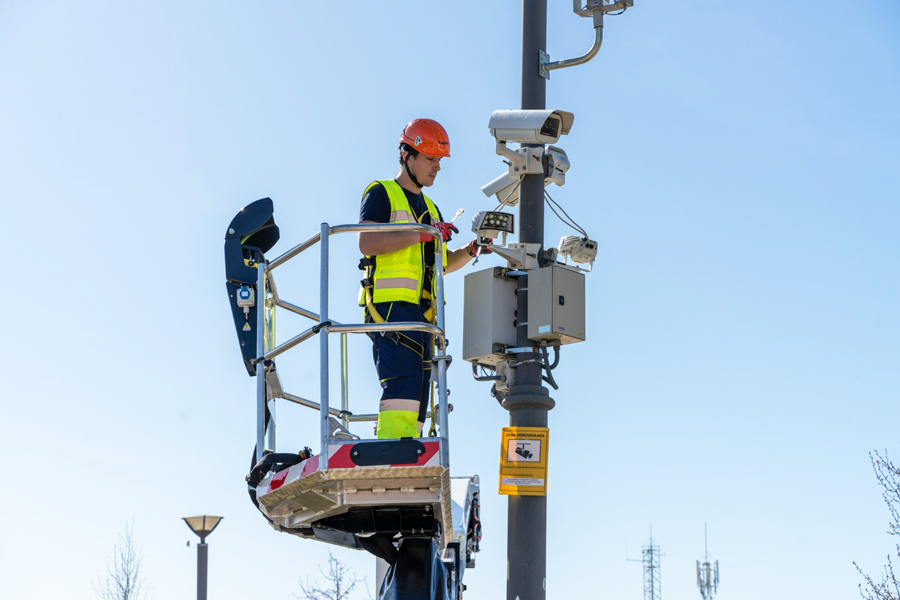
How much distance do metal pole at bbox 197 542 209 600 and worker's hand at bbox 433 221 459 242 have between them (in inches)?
418

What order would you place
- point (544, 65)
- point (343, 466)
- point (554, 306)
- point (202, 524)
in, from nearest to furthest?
1. point (343, 466)
2. point (554, 306)
3. point (544, 65)
4. point (202, 524)

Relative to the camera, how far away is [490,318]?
8.72 m

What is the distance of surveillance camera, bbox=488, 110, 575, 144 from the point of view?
8.69 m

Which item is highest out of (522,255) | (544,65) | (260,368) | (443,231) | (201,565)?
(544,65)

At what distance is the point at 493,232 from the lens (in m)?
8.73

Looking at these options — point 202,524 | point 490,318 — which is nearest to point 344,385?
point 490,318

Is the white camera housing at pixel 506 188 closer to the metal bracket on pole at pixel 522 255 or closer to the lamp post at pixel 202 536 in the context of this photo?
the metal bracket on pole at pixel 522 255

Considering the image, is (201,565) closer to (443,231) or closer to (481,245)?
(481,245)

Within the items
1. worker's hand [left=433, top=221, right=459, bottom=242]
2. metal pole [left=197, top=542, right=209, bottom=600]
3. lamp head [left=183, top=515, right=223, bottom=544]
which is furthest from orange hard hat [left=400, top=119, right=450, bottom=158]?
metal pole [left=197, top=542, right=209, bottom=600]

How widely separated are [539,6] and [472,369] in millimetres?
2603

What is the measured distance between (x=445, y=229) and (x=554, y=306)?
4.06 feet

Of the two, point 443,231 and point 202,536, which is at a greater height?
point 443,231

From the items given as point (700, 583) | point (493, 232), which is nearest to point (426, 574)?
point (493, 232)

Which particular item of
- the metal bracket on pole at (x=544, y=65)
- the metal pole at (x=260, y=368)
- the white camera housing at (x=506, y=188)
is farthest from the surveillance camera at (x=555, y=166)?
the metal pole at (x=260, y=368)
